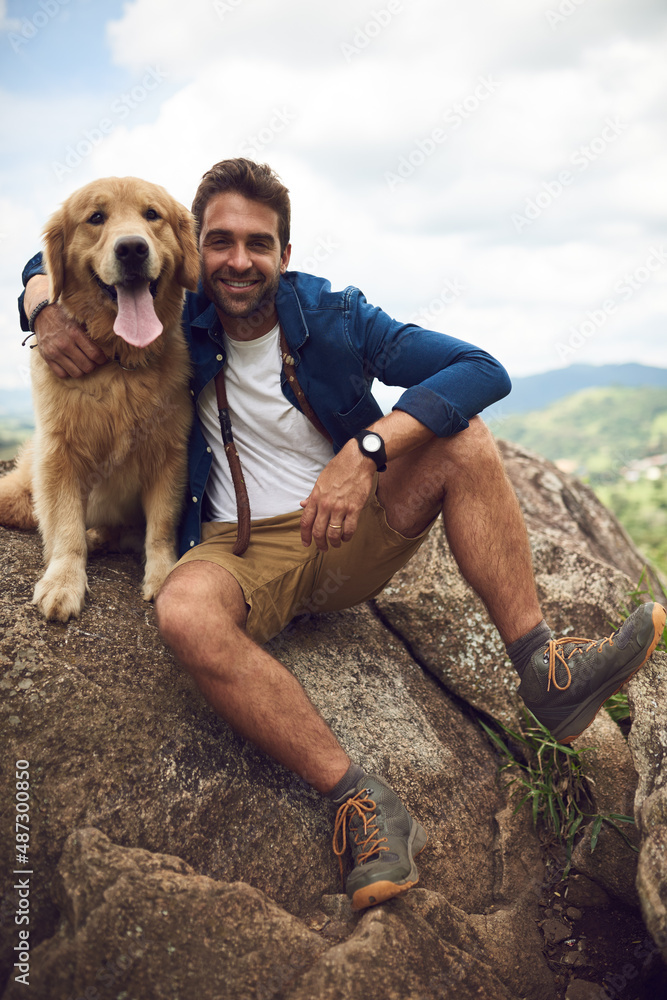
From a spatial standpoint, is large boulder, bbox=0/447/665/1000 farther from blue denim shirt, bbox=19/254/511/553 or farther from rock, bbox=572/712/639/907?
blue denim shirt, bbox=19/254/511/553

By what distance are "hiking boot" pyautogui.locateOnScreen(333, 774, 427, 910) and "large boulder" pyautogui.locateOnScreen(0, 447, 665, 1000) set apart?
7 centimetres

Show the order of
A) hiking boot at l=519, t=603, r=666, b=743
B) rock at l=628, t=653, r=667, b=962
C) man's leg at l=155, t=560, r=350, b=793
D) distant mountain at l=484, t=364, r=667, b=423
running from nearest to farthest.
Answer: rock at l=628, t=653, r=667, b=962 < man's leg at l=155, t=560, r=350, b=793 < hiking boot at l=519, t=603, r=666, b=743 < distant mountain at l=484, t=364, r=667, b=423

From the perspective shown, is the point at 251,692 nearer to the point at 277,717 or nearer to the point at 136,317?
the point at 277,717

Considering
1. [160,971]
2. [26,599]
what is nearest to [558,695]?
[160,971]

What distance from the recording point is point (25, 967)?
1.66 meters

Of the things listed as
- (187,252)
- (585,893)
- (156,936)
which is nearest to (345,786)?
(156,936)

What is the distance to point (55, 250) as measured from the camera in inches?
102

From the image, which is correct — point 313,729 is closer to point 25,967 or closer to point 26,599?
point 25,967

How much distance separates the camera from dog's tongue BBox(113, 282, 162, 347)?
2475mm

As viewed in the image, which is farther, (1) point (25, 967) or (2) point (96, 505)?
(2) point (96, 505)

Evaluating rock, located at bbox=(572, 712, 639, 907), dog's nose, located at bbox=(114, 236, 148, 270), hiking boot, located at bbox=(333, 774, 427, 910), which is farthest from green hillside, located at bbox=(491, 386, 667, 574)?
dog's nose, located at bbox=(114, 236, 148, 270)

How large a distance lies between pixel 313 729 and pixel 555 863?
44.9 inches

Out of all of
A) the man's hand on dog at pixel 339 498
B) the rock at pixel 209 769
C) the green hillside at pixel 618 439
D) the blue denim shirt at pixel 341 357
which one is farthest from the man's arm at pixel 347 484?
the green hillside at pixel 618 439

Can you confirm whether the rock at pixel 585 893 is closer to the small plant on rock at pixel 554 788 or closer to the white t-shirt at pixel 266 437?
the small plant on rock at pixel 554 788
